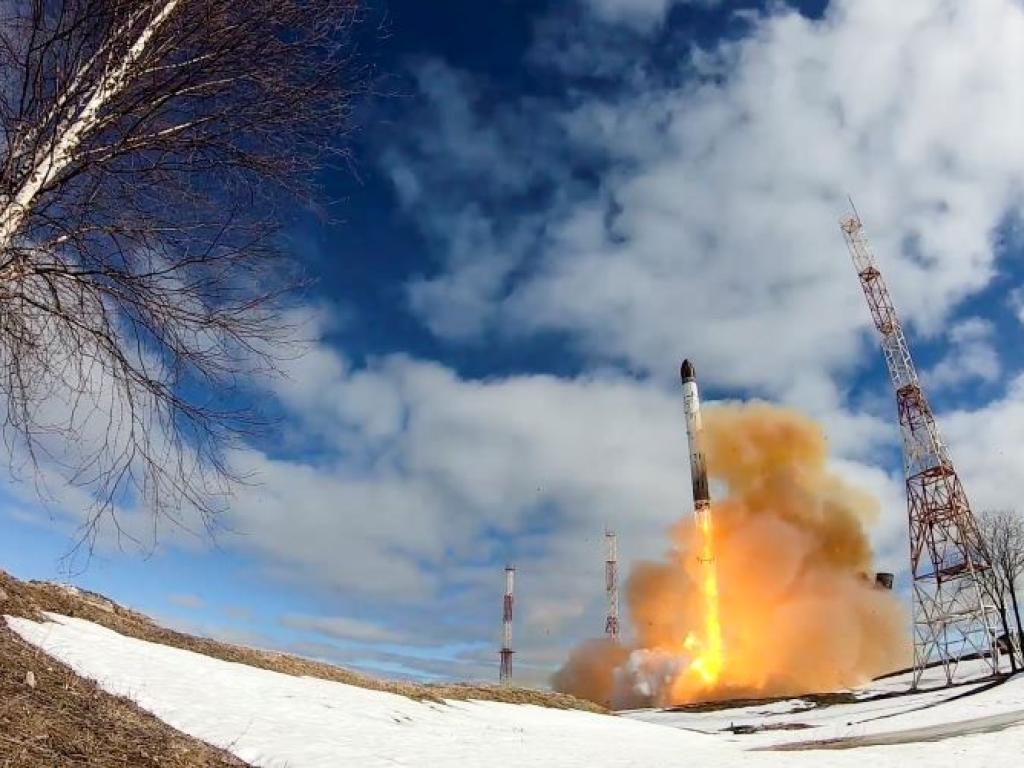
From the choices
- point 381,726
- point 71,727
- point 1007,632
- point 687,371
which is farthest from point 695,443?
point 71,727

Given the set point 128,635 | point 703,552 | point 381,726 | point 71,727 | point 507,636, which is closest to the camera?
point 71,727

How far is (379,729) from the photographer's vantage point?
51.4ft

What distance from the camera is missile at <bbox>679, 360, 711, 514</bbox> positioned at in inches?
2736

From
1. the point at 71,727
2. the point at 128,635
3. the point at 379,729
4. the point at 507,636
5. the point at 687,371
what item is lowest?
the point at 71,727

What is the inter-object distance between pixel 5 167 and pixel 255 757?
30.1ft

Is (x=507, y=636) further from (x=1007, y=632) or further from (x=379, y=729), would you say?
(x=379, y=729)

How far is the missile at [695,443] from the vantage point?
69.5 meters

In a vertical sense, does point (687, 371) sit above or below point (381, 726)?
above

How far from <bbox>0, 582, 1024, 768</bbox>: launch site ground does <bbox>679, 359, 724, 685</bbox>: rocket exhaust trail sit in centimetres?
4151

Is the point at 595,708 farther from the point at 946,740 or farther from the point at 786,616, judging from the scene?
the point at 786,616

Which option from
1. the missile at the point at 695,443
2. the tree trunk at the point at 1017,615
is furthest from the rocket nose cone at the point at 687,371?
the tree trunk at the point at 1017,615

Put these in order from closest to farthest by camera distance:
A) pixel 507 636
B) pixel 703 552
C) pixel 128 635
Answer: pixel 128 635, pixel 703 552, pixel 507 636

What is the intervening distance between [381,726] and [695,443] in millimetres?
59781

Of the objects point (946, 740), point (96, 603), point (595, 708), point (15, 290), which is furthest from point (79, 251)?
point (595, 708)
